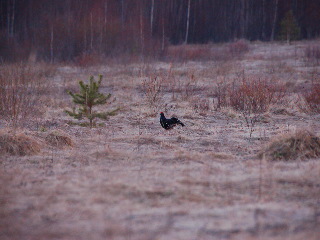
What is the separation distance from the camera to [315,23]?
1387 inches

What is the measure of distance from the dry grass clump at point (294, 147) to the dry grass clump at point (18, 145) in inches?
150

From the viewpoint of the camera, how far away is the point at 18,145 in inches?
272

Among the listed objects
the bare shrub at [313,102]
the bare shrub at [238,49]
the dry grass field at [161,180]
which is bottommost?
the dry grass field at [161,180]

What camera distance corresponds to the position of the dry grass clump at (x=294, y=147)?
21.0 ft

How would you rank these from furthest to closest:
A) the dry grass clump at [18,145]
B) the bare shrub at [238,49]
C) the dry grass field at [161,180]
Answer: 1. the bare shrub at [238,49]
2. the dry grass clump at [18,145]
3. the dry grass field at [161,180]

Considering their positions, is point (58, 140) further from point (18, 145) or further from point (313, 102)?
point (313, 102)

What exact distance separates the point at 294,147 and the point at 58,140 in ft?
13.8

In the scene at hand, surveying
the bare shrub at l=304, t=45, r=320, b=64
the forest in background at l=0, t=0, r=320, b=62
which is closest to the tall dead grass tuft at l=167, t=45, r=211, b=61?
the forest in background at l=0, t=0, r=320, b=62

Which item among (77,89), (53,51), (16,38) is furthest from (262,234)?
(16,38)

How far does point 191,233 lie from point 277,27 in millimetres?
35921

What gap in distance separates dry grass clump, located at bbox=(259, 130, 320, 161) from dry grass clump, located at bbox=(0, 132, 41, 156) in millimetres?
3816

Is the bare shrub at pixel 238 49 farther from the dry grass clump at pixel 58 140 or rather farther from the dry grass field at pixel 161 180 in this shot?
the dry grass clump at pixel 58 140

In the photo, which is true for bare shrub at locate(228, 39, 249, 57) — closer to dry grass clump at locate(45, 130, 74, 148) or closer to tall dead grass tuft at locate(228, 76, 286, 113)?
Result: tall dead grass tuft at locate(228, 76, 286, 113)

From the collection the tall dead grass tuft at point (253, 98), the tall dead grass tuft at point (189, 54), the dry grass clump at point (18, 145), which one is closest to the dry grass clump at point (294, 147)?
the dry grass clump at point (18, 145)
